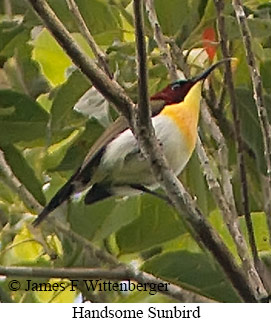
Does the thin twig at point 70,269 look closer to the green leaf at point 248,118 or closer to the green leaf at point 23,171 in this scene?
the green leaf at point 23,171

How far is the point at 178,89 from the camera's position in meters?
1.33

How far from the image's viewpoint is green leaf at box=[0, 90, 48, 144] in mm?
1328

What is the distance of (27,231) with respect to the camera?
1.39m

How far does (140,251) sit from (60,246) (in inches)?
4.9

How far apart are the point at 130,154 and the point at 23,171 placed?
15 cm

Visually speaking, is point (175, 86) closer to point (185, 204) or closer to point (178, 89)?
point (178, 89)

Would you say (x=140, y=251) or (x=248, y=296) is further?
(x=140, y=251)

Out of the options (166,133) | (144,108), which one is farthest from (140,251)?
(144,108)

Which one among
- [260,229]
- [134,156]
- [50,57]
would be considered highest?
[50,57]

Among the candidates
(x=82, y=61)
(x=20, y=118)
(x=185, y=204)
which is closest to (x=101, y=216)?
(x=20, y=118)

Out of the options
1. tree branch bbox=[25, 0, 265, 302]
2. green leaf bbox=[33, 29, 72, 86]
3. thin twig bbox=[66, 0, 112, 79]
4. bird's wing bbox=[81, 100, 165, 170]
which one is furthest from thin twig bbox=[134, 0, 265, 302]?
green leaf bbox=[33, 29, 72, 86]

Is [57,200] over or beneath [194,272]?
over
